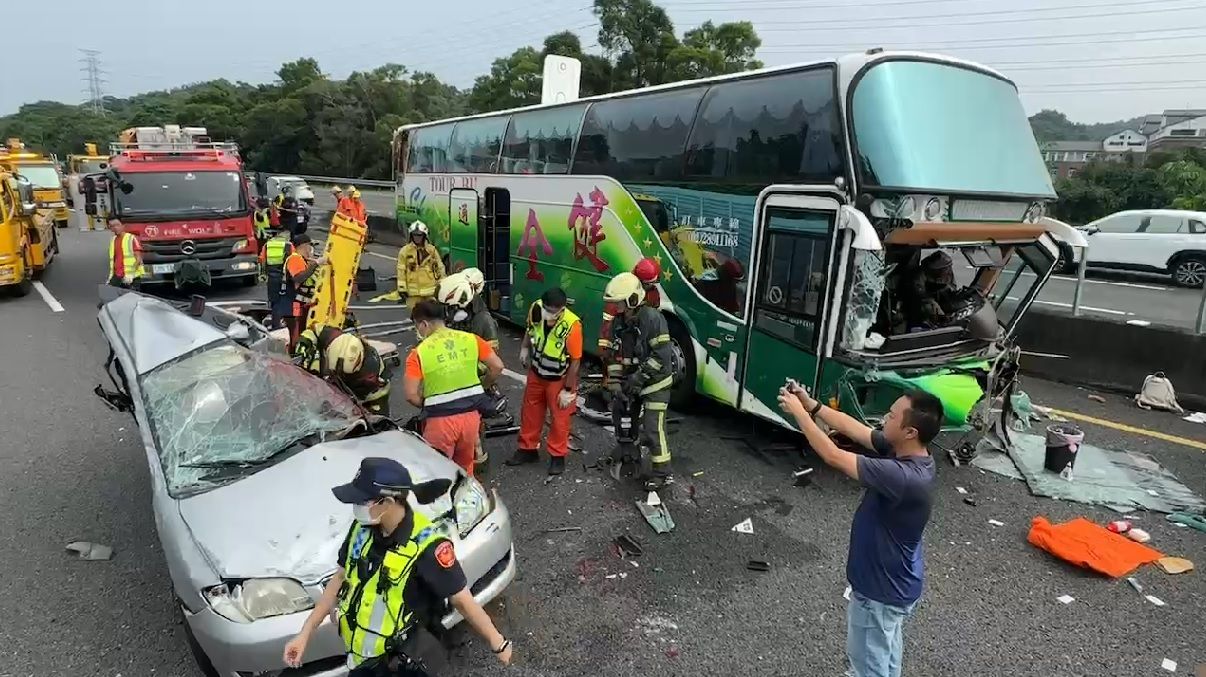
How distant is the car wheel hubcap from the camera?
578 inches

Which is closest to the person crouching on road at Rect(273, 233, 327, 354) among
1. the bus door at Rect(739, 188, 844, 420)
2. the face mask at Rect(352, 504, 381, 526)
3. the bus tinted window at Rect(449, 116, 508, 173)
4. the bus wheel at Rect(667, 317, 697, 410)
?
the bus tinted window at Rect(449, 116, 508, 173)

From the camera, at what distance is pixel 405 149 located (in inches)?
579

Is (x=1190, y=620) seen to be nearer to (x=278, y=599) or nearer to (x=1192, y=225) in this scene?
(x=278, y=599)

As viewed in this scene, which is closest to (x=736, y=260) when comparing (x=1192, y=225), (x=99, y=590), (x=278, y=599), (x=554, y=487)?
(x=554, y=487)

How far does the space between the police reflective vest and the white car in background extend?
16903mm

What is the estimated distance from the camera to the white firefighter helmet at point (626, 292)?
17.7 ft

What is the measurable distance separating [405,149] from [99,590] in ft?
39.5

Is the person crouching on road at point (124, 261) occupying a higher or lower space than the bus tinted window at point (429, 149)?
lower

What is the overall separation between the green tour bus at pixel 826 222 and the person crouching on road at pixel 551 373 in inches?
67.7

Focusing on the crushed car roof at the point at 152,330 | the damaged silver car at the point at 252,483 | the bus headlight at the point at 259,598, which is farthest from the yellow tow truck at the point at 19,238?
the bus headlight at the point at 259,598

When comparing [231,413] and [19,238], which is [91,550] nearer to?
[231,413]

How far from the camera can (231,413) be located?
13.4 feet

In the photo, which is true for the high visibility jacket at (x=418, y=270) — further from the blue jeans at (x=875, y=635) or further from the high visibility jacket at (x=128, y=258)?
the blue jeans at (x=875, y=635)

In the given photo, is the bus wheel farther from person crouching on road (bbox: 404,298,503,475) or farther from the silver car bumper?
the silver car bumper
